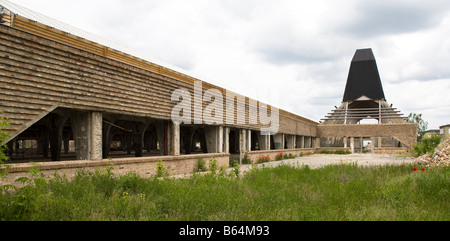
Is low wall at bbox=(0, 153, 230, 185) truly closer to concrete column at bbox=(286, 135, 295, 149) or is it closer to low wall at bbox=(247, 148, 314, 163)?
low wall at bbox=(247, 148, 314, 163)

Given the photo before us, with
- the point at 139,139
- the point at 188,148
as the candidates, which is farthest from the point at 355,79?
the point at 139,139

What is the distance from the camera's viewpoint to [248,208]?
5863 mm

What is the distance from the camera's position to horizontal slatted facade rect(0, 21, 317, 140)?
765 cm

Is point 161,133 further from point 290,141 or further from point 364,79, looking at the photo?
point 364,79

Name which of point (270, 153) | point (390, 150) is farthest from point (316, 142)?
point (270, 153)

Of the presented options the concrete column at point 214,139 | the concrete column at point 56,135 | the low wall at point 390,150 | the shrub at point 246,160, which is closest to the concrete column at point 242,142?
the shrub at point 246,160

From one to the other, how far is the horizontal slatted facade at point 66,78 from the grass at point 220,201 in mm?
2624

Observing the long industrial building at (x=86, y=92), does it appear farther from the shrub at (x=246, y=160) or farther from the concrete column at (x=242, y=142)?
the shrub at (x=246, y=160)

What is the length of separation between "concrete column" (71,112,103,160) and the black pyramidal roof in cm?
5242

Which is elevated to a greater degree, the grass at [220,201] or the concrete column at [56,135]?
the concrete column at [56,135]

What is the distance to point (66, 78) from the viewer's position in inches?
352

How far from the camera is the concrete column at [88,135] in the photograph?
993cm
